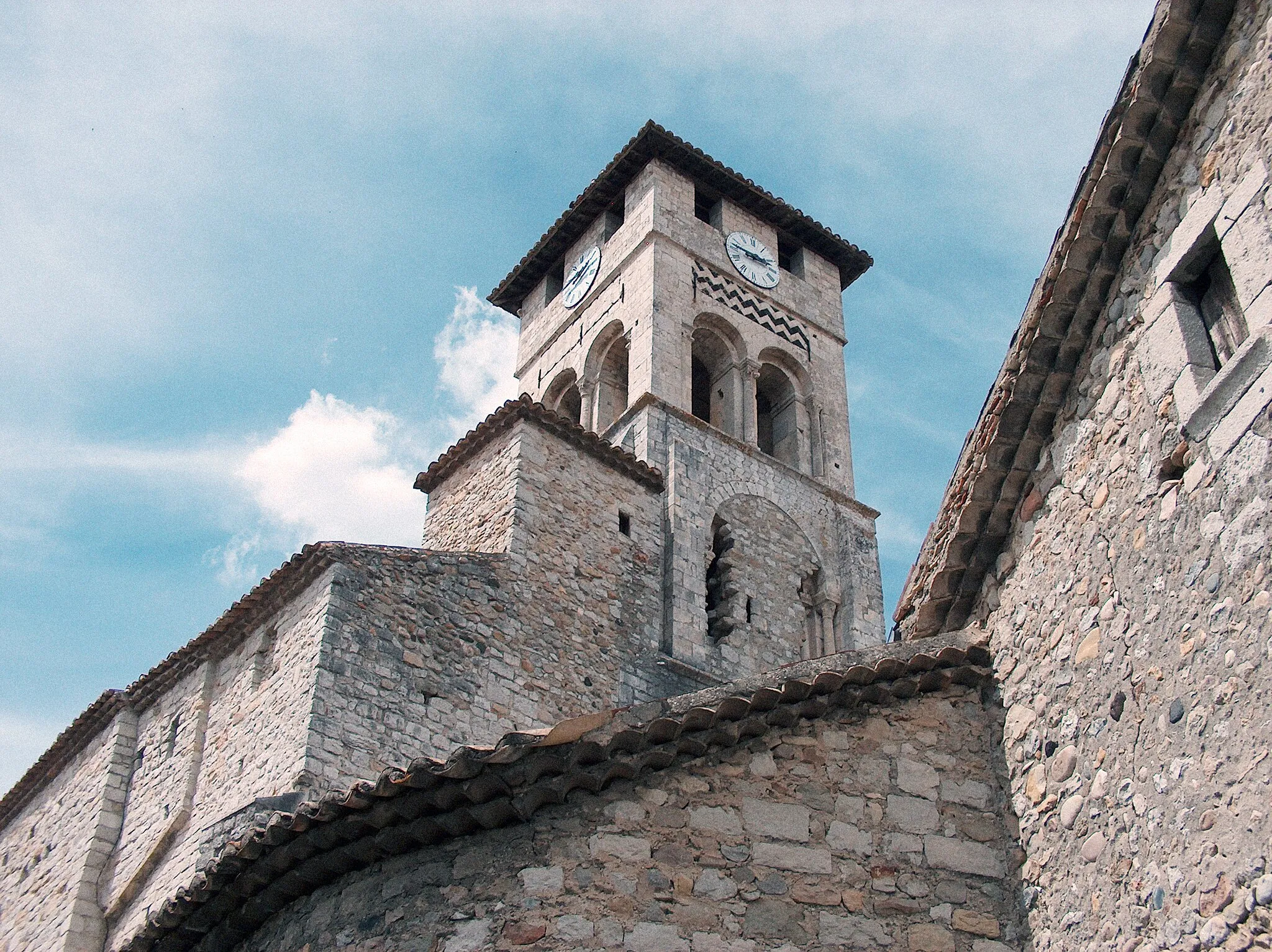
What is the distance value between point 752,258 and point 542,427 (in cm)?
744

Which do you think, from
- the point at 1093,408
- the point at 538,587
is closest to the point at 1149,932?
the point at 1093,408

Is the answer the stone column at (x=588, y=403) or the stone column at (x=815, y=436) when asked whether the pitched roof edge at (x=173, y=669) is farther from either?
the stone column at (x=815, y=436)

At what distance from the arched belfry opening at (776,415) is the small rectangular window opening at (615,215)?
11.4 ft

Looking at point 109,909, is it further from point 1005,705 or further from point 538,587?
A: point 1005,705

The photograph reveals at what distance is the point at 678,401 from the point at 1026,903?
12.5 metres

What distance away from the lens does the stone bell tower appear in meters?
15.8

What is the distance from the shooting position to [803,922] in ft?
17.2

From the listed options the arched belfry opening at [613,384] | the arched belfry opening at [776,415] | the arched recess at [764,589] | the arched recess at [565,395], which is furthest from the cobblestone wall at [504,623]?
the arched recess at [565,395]

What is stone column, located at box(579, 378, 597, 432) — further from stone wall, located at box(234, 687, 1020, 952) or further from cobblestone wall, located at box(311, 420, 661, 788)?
stone wall, located at box(234, 687, 1020, 952)

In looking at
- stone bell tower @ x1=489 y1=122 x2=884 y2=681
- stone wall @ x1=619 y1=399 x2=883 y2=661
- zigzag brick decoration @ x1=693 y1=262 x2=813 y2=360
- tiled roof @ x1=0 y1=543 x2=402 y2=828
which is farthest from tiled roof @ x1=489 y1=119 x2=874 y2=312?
tiled roof @ x1=0 y1=543 x2=402 y2=828

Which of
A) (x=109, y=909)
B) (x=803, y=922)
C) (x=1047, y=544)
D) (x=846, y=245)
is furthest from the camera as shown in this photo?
(x=846, y=245)

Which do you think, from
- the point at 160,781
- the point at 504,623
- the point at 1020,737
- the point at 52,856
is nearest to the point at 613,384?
the point at 504,623

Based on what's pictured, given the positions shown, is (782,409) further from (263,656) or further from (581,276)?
(263,656)

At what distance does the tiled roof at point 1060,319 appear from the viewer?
5.07 metres
